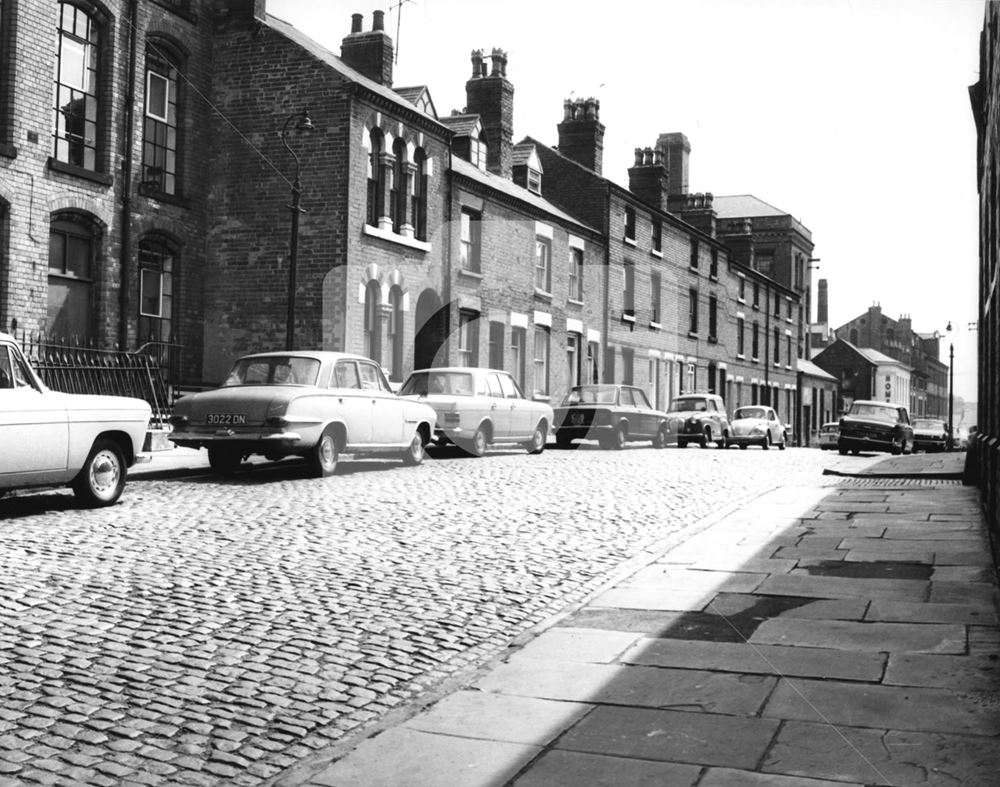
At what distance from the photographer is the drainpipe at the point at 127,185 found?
64.1ft

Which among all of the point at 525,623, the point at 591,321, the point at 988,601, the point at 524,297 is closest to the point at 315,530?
the point at 525,623

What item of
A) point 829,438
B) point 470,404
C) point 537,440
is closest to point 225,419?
point 470,404

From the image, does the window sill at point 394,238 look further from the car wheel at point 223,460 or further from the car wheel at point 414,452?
→ the car wheel at point 223,460

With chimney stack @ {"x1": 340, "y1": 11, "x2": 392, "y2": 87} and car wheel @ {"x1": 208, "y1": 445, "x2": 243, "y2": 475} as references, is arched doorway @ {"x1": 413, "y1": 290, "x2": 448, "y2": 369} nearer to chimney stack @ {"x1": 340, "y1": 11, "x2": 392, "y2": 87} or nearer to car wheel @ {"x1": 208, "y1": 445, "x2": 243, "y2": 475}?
chimney stack @ {"x1": 340, "y1": 11, "x2": 392, "y2": 87}

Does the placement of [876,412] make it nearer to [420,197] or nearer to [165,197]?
[420,197]

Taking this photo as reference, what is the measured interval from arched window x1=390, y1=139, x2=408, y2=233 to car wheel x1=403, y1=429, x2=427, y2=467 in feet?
28.9

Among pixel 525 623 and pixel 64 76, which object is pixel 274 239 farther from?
pixel 525 623

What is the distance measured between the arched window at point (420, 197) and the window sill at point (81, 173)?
25.8 ft

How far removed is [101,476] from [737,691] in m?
7.86

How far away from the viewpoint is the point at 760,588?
7.02 meters

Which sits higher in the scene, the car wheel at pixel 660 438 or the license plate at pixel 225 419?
the license plate at pixel 225 419

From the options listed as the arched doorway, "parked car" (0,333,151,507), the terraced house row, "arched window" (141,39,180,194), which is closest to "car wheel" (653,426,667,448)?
the terraced house row

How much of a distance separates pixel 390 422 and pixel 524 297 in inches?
592

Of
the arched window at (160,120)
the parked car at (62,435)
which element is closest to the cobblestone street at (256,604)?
the parked car at (62,435)
